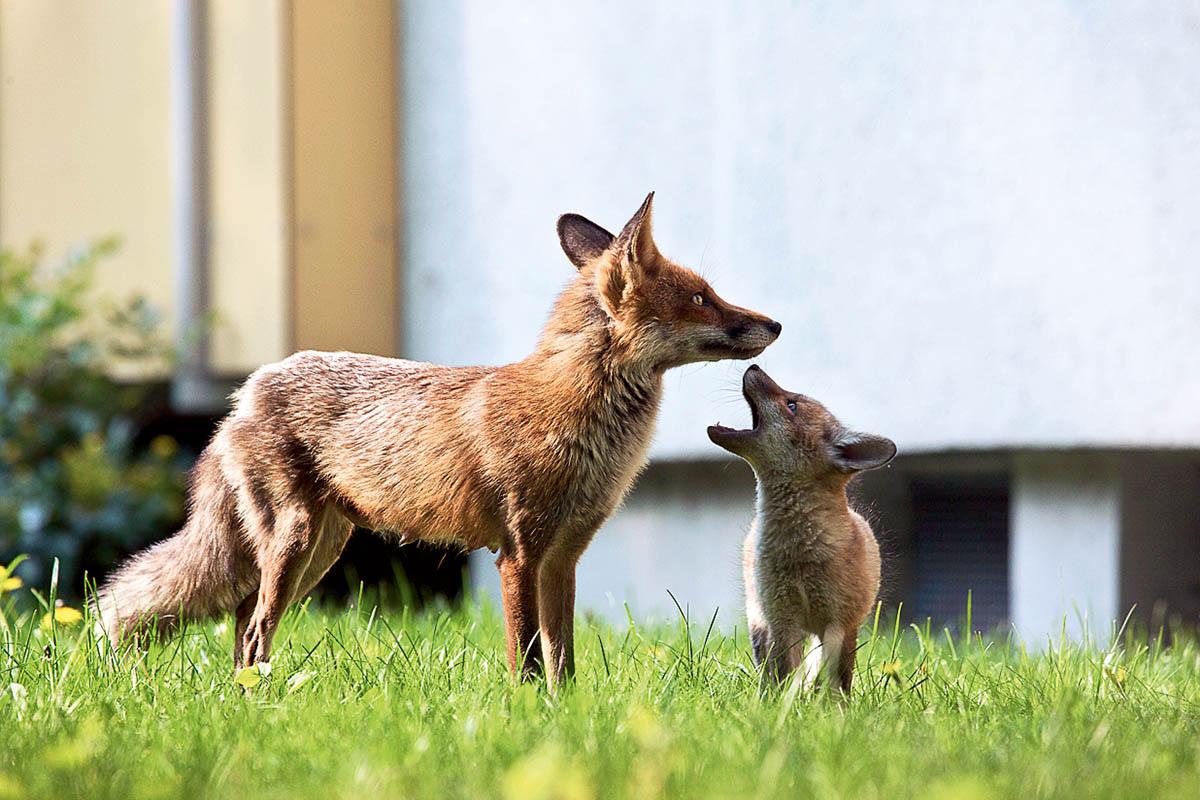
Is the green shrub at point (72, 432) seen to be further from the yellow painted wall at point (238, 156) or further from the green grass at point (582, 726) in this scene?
the green grass at point (582, 726)

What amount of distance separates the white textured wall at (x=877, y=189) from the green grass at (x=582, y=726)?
5.50 feet

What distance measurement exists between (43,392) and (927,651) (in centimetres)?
620

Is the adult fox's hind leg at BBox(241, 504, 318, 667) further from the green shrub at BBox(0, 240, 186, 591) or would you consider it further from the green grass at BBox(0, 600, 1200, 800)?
the green shrub at BBox(0, 240, 186, 591)

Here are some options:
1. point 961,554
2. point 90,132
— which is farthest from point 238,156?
point 961,554

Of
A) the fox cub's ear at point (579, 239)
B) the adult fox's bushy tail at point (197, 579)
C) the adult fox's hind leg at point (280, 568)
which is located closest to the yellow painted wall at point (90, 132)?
the adult fox's bushy tail at point (197, 579)

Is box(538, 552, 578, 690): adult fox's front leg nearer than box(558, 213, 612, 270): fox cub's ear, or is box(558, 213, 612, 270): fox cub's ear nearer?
box(538, 552, 578, 690): adult fox's front leg

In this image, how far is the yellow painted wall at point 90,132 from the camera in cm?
894

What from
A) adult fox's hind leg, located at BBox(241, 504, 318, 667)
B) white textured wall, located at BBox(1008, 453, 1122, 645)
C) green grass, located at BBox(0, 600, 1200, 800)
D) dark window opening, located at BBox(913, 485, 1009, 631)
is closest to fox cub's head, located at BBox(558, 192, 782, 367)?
green grass, located at BBox(0, 600, 1200, 800)

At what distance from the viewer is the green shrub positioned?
27.3 ft

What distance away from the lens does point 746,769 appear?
2.71 metres

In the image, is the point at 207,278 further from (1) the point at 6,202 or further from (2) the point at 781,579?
(2) the point at 781,579

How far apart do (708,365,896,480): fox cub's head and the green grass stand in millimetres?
578

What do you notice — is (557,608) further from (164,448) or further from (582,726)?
(164,448)

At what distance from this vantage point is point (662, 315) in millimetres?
3779
